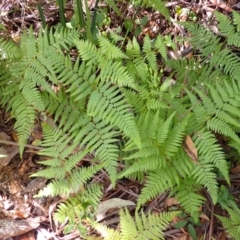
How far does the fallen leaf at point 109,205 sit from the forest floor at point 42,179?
5 centimetres

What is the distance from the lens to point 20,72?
2.90 metres

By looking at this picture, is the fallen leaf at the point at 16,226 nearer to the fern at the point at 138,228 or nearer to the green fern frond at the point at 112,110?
the fern at the point at 138,228

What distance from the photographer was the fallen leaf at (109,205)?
306 cm

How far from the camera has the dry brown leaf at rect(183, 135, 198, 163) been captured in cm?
277

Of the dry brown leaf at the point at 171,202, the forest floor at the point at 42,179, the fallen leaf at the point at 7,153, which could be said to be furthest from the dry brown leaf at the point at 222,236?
the fallen leaf at the point at 7,153

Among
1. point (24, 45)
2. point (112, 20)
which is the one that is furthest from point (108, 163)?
point (112, 20)

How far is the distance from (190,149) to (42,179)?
4.16 feet

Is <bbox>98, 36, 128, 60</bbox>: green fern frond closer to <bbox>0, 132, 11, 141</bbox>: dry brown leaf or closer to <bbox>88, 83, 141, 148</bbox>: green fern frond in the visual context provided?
<bbox>88, 83, 141, 148</bbox>: green fern frond

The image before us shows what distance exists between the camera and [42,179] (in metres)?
3.23

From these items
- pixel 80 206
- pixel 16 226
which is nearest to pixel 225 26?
pixel 80 206

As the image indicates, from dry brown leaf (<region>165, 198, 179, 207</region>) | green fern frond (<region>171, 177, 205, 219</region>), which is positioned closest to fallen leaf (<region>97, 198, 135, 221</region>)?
dry brown leaf (<region>165, 198, 179, 207</region>)

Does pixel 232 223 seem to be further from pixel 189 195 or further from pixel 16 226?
pixel 16 226

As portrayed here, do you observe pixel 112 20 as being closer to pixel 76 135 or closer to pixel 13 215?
pixel 76 135

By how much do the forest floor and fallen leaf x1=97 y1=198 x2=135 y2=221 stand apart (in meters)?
0.05
